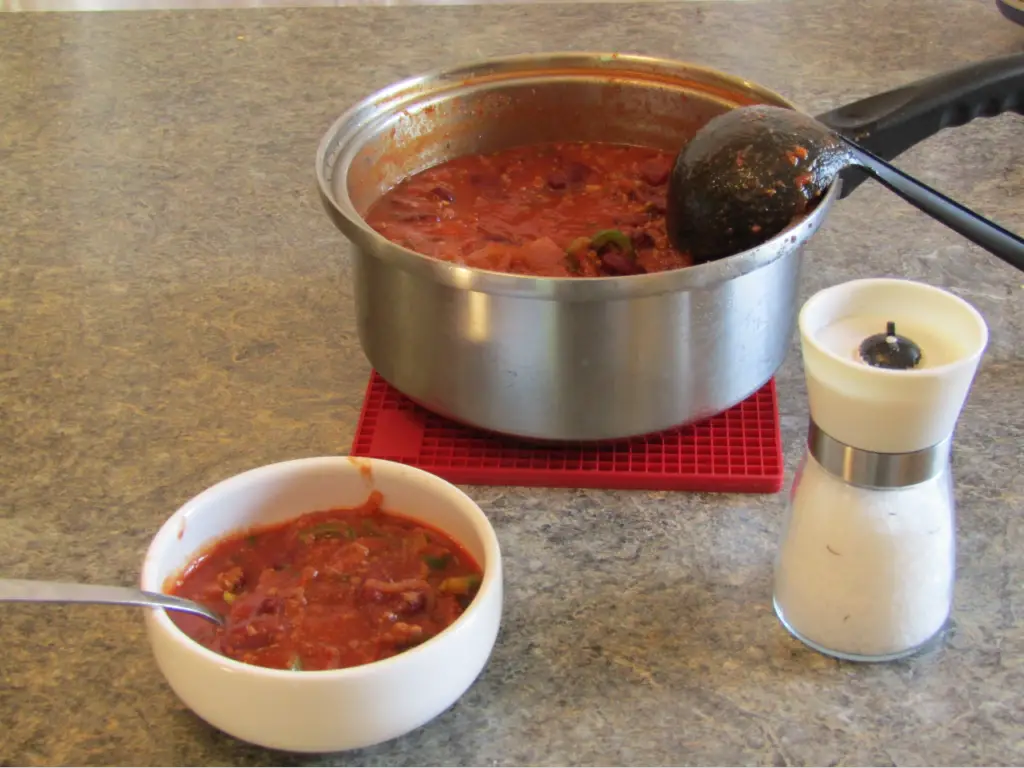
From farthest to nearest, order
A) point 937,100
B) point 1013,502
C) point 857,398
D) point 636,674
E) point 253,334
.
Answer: point 253,334 < point 937,100 < point 1013,502 < point 636,674 < point 857,398

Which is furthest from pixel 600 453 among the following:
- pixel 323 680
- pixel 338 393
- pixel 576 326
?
pixel 323 680

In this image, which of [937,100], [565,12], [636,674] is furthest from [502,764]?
[565,12]

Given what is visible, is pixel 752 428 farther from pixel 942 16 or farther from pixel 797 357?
pixel 942 16

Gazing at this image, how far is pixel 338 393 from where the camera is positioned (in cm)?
122

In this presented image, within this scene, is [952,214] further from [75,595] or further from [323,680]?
[75,595]

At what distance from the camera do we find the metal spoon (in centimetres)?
77

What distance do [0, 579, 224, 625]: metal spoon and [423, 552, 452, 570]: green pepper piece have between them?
0.19 meters

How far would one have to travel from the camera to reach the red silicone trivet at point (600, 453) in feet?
3.51

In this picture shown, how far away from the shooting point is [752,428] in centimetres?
113

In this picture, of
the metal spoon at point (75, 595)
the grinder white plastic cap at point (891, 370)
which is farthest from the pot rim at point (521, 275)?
the metal spoon at point (75, 595)

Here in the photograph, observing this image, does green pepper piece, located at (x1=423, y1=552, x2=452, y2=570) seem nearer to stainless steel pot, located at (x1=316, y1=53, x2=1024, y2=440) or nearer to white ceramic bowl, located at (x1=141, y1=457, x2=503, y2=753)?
white ceramic bowl, located at (x1=141, y1=457, x2=503, y2=753)

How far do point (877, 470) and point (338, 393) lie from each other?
1.96 ft

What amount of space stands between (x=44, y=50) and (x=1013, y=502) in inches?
68.8

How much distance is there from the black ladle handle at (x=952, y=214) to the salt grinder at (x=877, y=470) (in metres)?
0.15
